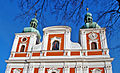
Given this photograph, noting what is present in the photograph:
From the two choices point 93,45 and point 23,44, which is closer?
point 93,45

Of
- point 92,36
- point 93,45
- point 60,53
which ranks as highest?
point 92,36

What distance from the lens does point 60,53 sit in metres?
16.6

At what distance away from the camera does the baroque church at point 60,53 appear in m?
15.4

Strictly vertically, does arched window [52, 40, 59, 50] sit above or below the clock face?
below

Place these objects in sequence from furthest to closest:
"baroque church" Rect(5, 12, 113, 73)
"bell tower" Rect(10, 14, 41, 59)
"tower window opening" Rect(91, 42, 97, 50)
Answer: "bell tower" Rect(10, 14, 41, 59) < "tower window opening" Rect(91, 42, 97, 50) < "baroque church" Rect(5, 12, 113, 73)

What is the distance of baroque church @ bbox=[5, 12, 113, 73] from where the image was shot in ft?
50.5

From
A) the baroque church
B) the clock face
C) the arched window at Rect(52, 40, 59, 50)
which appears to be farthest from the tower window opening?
the arched window at Rect(52, 40, 59, 50)

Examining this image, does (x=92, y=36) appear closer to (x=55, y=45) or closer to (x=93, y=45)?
(x=93, y=45)

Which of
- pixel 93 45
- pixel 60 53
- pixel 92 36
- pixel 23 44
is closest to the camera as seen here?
pixel 60 53

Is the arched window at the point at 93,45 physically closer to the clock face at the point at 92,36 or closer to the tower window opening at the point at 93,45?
the tower window opening at the point at 93,45

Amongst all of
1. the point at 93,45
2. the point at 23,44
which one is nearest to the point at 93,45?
the point at 93,45

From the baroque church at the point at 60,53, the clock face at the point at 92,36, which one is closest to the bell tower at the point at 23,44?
the baroque church at the point at 60,53

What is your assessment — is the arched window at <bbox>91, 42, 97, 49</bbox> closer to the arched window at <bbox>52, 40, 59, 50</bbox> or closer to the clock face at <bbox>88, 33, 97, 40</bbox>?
the clock face at <bbox>88, 33, 97, 40</bbox>

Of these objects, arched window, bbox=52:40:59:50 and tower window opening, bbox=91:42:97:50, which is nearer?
tower window opening, bbox=91:42:97:50
